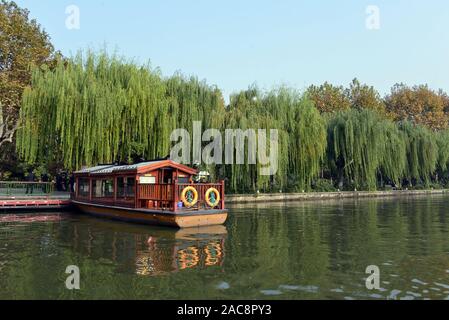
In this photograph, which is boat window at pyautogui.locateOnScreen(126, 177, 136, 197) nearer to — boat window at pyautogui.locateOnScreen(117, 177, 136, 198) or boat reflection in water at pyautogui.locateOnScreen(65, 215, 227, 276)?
boat window at pyautogui.locateOnScreen(117, 177, 136, 198)

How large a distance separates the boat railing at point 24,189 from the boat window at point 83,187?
Result: 15.6ft

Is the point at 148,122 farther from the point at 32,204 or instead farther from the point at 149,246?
the point at 149,246

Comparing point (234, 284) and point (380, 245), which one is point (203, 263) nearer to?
point (234, 284)

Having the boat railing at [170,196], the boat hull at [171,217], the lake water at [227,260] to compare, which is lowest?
the lake water at [227,260]

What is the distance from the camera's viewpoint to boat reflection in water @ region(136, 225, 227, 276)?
9.96m

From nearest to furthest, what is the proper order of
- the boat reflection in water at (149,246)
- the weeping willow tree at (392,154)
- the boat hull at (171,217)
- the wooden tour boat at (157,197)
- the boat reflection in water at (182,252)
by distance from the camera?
1. the boat reflection in water at (182,252)
2. the boat reflection in water at (149,246)
3. the boat hull at (171,217)
4. the wooden tour boat at (157,197)
5. the weeping willow tree at (392,154)

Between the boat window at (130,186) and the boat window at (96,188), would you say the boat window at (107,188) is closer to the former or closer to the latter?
the boat window at (96,188)

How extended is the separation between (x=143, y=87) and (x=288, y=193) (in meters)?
15.8

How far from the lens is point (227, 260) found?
10664mm

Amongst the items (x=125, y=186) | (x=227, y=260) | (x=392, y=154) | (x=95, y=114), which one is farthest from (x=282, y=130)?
(x=227, y=260)

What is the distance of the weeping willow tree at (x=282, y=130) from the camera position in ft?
105

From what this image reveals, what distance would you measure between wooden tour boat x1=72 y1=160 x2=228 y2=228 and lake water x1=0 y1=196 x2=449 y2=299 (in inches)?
26.5

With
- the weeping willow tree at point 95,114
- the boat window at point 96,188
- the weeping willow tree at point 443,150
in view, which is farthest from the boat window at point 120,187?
the weeping willow tree at point 443,150

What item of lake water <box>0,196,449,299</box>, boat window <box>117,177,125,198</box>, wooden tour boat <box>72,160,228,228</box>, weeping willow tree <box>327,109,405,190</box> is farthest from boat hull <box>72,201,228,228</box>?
weeping willow tree <box>327,109,405,190</box>
